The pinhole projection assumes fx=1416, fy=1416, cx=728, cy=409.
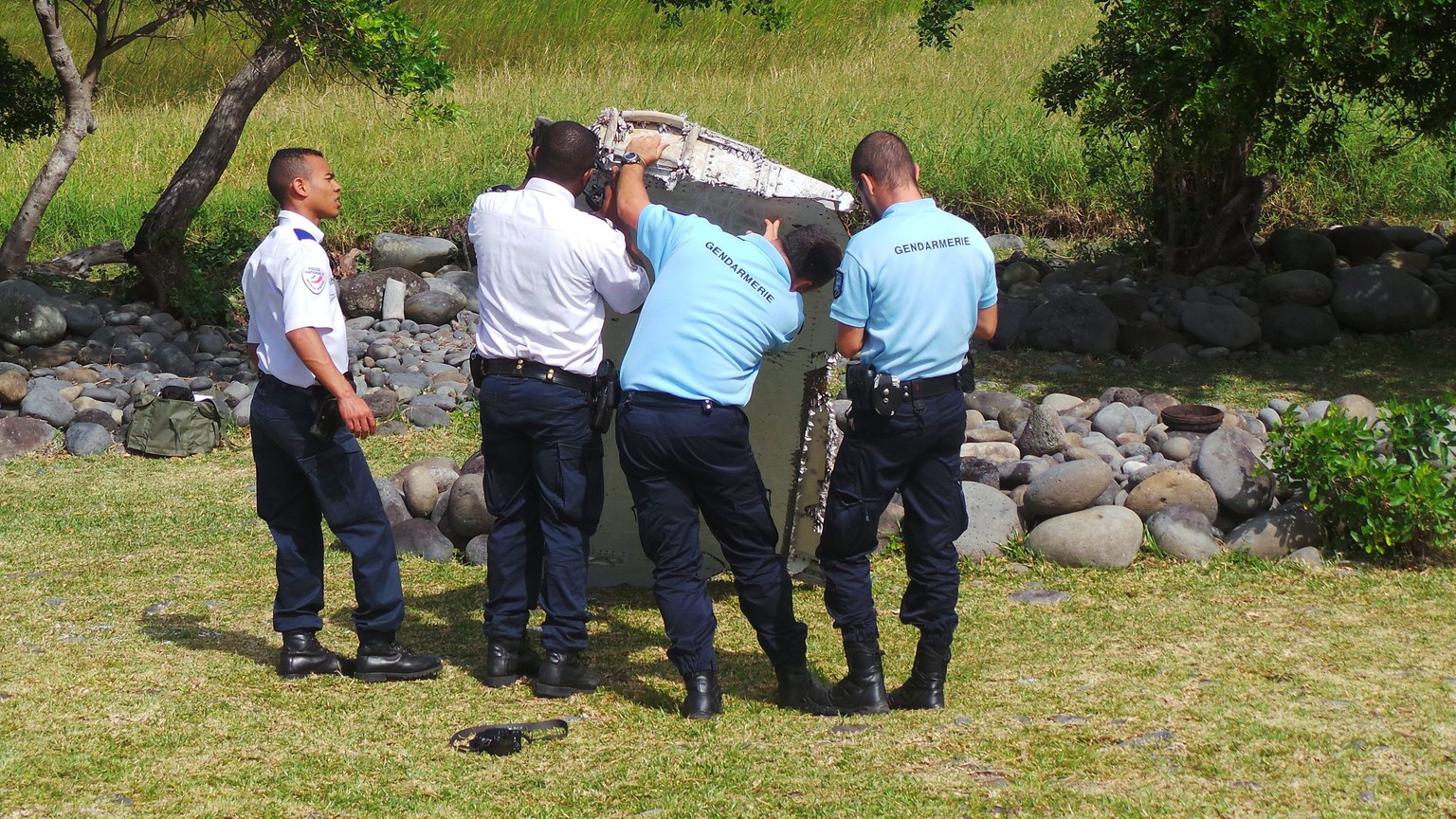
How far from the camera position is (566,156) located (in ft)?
15.1

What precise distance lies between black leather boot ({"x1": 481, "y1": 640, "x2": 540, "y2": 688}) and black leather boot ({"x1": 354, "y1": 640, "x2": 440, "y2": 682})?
211 mm

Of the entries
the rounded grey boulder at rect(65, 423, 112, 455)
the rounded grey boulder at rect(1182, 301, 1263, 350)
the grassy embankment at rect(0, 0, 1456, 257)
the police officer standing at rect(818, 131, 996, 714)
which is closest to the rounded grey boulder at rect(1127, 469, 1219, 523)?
the police officer standing at rect(818, 131, 996, 714)

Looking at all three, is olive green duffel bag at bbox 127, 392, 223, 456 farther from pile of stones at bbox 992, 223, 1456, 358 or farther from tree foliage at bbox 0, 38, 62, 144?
pile of stones at bbox 992, 223, 1456, 358

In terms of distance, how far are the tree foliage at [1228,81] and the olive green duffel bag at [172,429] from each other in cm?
646

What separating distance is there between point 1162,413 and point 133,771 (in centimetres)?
582

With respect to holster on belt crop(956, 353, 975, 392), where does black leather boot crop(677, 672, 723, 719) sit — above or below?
below

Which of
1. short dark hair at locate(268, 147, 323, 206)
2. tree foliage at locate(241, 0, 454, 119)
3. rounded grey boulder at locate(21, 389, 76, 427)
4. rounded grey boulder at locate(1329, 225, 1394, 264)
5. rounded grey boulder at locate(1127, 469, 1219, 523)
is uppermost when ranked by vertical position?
tree foliage at locate(241, 0, 454, 119)

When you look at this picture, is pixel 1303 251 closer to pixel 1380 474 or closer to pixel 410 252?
pixel 1380 474

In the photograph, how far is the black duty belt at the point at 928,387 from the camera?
4.24 m

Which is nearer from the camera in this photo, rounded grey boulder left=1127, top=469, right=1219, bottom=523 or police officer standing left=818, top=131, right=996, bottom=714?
police officer standing left=818, top=131, right=996, bottom=714

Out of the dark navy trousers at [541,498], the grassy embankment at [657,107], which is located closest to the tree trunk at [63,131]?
the grassy embankment at [657,107]

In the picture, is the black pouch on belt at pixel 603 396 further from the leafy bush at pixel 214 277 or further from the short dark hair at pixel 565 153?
the leafy bush at pixel 214 277

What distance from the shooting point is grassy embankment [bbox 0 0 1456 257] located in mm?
15039

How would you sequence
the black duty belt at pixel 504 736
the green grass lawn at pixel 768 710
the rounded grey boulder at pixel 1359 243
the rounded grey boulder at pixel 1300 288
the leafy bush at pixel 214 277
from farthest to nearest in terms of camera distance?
1. the rounded grey boulder at pixel 1359 243
2. the leafy bush at pixel 214 277
3. the rounded grey boulder at pixel 1300 288
4. the black duty belt at pixel 504 736
5. the green grass lawn at pixel 768 710
